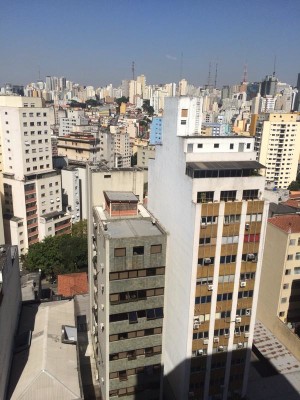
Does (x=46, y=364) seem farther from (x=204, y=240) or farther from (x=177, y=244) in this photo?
(x=204, y=240)

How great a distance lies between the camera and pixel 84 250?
177 feet

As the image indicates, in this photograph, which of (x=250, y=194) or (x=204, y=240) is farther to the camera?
(x=250, y=194)

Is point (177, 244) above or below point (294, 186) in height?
above

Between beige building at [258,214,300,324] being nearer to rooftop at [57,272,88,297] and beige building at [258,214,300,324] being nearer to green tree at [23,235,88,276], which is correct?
rooftop at [57,272,88,297]

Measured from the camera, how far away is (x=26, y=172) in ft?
194

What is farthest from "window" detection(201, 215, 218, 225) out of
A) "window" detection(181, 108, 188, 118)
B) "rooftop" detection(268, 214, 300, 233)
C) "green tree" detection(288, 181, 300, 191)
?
"green tree" detection(288, 181, 300, 191)

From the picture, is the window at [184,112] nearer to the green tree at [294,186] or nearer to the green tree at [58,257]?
the green tree at [58,257]

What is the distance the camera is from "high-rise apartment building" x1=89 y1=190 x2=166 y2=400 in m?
23.8

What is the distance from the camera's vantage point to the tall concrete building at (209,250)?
24266mm

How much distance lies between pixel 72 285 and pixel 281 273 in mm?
26555

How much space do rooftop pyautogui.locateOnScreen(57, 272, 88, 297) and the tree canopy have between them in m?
5.77

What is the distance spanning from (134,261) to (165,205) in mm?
7035

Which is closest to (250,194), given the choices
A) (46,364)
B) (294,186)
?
(46,364)

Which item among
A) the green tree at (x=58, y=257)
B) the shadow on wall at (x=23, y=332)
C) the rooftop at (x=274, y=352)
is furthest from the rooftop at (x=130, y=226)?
the green tree at (x=58, y=257)
